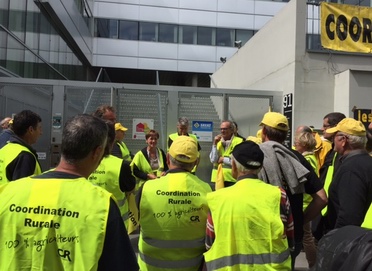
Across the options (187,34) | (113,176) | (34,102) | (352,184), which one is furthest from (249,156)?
(187,34)

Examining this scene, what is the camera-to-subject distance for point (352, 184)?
2.83 meters

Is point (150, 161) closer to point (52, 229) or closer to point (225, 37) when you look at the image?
point (52, 229)

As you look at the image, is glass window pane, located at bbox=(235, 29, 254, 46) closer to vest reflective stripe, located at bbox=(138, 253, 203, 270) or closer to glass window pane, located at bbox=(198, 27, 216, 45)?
glass window pane, located at bbox=(198, 27, 216, 45)

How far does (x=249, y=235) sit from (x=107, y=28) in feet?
88.8

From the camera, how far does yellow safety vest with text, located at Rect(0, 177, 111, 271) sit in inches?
61.1

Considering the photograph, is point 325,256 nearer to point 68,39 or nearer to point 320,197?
point 320,197

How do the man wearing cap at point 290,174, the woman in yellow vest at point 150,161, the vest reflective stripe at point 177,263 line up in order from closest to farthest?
the vest reflective stripe at point 177,263, the man wearing cap at point 290,174, the woman in yellow vest at point 150,161

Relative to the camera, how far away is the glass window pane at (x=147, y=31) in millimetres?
27766

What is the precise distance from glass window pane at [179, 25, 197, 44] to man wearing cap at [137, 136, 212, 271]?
1047 inches

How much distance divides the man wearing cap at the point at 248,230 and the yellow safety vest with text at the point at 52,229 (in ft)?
3.39

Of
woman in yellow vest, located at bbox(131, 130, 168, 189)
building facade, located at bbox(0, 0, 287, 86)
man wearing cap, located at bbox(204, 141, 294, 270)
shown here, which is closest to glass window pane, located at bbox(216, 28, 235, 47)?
building facade, located at bbox(0, 0, 287, 86)

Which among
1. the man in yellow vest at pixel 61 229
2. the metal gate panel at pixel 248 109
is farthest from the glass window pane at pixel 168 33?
the man in yellow vest at pixel 61 229

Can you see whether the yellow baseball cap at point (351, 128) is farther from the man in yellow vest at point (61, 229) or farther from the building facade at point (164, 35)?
the building facade at point (164, 35)

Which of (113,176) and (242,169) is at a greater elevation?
(242,169)
